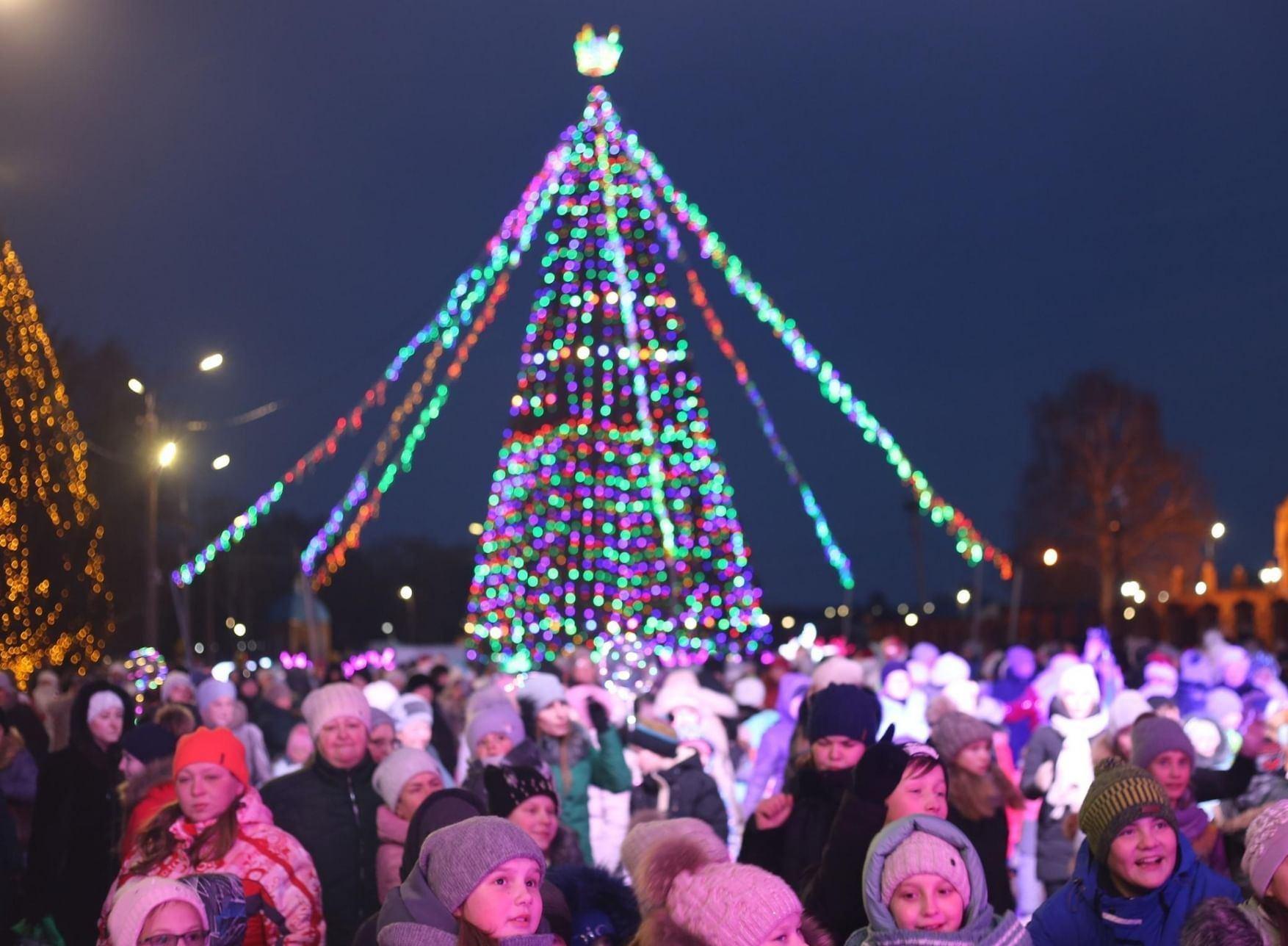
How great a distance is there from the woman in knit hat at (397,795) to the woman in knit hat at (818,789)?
1.28 meters

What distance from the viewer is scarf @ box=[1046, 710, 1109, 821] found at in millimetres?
10141

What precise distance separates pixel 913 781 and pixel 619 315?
27750 millimetres

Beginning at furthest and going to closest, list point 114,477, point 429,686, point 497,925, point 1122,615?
point 1122,615 < point 114,477 < point 429,686 < point 497,925

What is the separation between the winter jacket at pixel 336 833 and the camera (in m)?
7.29

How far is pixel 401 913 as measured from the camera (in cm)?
489

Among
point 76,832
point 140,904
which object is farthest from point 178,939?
point 76,832

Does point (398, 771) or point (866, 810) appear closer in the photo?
point (866, 810)

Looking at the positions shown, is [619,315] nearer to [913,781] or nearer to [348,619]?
[913,781]

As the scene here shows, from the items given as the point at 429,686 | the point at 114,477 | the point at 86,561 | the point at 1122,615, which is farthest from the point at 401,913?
the point at 1122,615

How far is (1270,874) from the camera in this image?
194 inches

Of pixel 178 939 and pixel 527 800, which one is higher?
pixel 527 800

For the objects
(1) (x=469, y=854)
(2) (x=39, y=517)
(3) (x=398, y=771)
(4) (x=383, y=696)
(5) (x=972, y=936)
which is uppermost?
(2) (x=39, y=517)

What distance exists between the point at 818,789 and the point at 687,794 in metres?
3.04

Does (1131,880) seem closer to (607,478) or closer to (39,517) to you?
(39,517)
